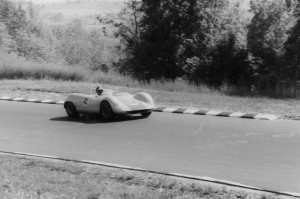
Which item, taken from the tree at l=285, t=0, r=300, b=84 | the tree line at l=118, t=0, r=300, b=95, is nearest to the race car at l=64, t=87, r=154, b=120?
the tree line at l=118, t=0, r=300, b=95

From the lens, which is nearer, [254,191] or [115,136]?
[254,191]

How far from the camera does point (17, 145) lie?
10.6m

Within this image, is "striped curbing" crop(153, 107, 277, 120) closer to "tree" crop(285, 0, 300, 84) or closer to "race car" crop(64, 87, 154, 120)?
"race car" crop(64, 87, 154, 120)

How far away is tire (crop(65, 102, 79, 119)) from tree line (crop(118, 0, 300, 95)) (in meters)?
9.66

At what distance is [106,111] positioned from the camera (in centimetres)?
1358

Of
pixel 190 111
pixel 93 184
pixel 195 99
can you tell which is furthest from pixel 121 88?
pixel 93 184

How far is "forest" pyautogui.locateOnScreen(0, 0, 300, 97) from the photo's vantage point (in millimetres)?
22734

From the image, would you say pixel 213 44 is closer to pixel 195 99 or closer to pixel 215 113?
pixel 195 99

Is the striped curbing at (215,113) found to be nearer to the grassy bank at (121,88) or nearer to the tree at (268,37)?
the grassy bank at (121,88)

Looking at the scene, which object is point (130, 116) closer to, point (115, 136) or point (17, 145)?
point (115, 136)

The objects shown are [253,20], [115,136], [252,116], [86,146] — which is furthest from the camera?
[253,20]

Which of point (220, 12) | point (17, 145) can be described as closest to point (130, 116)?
point (17, 145)

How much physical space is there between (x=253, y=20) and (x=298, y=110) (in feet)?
38.5

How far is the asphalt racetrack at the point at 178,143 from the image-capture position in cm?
776
